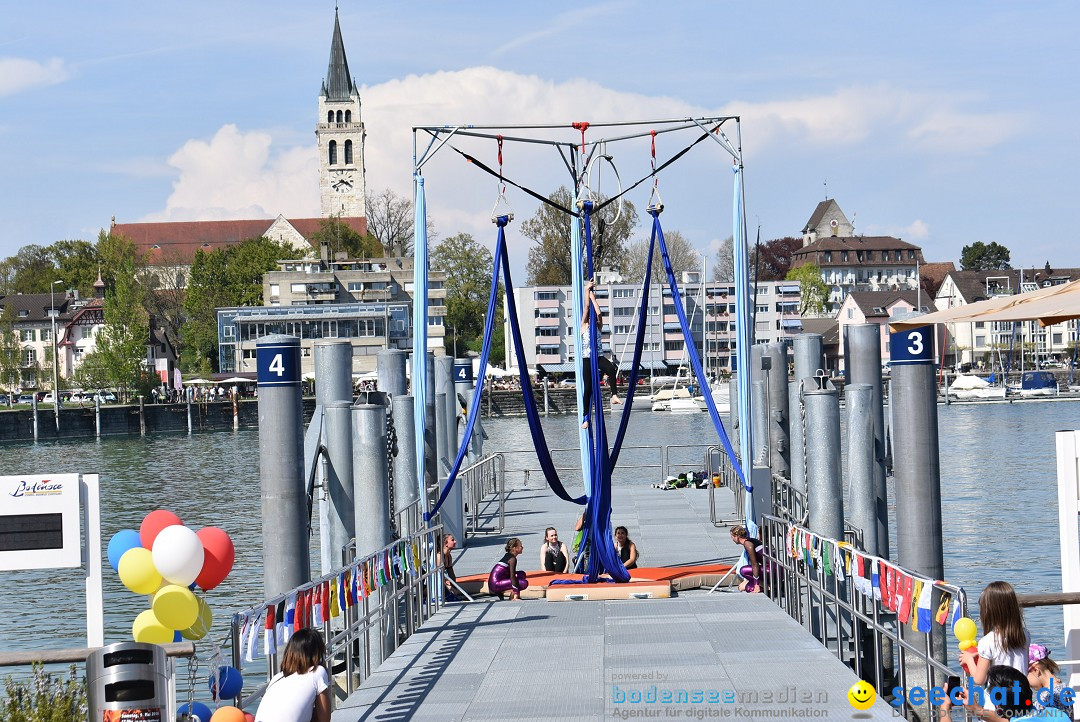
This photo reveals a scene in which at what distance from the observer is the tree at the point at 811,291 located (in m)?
151

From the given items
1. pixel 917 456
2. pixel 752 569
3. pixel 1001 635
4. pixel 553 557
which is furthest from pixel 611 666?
pixel 553 557

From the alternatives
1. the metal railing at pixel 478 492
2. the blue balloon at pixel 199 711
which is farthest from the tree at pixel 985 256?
the blue balloon at pixel 199 711

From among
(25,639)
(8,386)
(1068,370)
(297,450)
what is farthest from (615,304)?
(297,450)

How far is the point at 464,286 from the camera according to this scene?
5379 inches

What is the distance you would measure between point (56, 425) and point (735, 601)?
86681 millimetres

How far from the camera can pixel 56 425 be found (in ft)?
310

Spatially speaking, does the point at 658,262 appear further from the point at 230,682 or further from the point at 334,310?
the point at 230,682

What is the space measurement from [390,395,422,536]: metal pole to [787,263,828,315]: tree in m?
134

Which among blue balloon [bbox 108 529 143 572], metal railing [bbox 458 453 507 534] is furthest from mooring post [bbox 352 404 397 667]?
metal railing [bbox 458 453 507 534]

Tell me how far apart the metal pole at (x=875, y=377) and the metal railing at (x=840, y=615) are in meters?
2.09

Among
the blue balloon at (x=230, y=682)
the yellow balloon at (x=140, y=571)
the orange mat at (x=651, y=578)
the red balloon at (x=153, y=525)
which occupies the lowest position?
the orange mat at (x=651, y=578)

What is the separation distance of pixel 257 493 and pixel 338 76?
492 ft

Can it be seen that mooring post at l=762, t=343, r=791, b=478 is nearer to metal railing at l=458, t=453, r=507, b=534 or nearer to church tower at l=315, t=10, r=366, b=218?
metal railing at l=458, t=453, r=507, b=534

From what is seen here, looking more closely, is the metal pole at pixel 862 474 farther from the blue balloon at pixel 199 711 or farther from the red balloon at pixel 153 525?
the blue balloon at pixel 199 711
